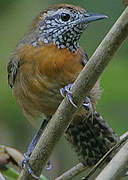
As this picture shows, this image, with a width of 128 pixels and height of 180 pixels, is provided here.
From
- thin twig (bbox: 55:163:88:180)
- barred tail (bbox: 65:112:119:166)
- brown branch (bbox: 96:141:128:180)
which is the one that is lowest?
barred tail (bbox: 65:112:119:166)

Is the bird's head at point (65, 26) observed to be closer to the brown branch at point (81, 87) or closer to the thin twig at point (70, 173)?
the thin twig at point (70, 173)

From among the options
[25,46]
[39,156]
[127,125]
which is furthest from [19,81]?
[127,125]

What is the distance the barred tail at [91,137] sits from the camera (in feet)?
10.2

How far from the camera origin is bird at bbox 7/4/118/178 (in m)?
2.96

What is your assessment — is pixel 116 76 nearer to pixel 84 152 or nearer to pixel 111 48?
pixel 84 152

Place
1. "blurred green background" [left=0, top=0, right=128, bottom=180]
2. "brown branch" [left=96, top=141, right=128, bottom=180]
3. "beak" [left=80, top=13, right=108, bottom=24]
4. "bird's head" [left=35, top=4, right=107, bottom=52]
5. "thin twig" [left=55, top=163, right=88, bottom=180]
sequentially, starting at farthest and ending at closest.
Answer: "blurred green background" [left=0, top=0, right=128, bottom=180] < "bird's head" [left=35, top=4, right=107, bottom=52] < "beak" [left=80, top=13, right=108, bottom=24] < "thin twig" [left=55, top=163, right=88, bottom=180] < "brown branch" [left=96, top=141, right=128, bottom=180]

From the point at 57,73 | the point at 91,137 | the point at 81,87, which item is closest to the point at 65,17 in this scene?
the point at 57,73

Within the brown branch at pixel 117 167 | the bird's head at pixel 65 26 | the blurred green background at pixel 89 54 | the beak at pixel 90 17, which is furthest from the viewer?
the blurred green background at pixel 89 54

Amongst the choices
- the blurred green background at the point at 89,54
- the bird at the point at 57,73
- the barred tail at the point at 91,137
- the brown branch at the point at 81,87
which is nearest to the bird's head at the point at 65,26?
the bird at the point at 57,73

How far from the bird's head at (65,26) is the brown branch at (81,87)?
115 centimetres

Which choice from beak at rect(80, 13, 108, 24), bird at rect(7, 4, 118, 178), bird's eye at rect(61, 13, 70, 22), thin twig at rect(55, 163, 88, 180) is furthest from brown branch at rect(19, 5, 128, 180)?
bird's eye at rect(61, 13, 70, 22)

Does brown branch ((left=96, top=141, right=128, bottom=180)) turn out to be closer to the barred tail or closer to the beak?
the barred tail

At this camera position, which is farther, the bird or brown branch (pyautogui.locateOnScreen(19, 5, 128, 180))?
the bird

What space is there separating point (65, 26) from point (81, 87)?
139 centimetres
